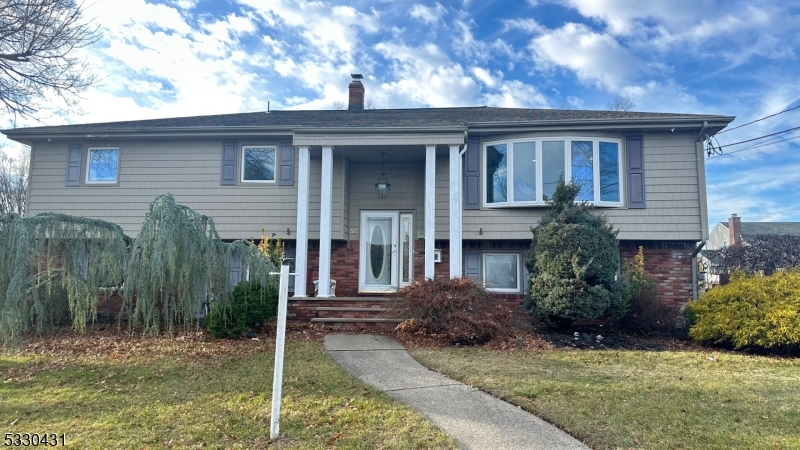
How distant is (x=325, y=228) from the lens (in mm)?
9227

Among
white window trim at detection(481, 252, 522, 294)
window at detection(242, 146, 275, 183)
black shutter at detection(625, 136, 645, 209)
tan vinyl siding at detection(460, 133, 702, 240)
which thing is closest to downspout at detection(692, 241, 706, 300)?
tan vinyl siding at detection(460, 133, 702, 240)

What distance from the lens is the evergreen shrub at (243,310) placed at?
7.17 metres

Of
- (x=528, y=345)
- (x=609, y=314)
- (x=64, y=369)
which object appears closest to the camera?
(x=64, y=369)

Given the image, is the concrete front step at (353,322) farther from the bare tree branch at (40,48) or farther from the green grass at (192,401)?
the bare tree branch at (40,48)

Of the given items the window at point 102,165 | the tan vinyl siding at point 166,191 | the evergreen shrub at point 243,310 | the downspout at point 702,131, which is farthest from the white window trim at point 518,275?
the window at point 102,165

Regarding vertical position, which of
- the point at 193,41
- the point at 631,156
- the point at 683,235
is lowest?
the point at 683,235

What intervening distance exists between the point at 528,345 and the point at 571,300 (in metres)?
1.24

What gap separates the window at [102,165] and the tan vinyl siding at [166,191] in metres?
0.14

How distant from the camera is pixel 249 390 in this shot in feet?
15.5

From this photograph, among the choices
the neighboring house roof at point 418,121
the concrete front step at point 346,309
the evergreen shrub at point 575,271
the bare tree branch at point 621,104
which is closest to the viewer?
the evergreen shrub at point 575,271

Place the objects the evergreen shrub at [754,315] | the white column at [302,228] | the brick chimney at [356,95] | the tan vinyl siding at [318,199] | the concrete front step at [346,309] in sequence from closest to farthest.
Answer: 1. the evergreen shrub at [754,315]
2. the concrete front step at [346,309]
3. the white column at [302,228]
4. the tan vinyl siding at [318,199]
5. the brick chimney at [356,95]

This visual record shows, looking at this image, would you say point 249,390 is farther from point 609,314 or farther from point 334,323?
point 609,314

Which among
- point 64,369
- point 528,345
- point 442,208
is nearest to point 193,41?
point 442,208

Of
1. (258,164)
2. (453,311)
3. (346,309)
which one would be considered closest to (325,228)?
(346,309)
